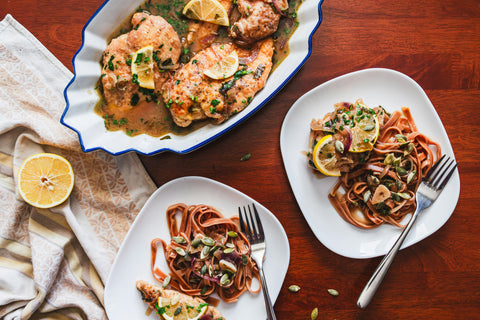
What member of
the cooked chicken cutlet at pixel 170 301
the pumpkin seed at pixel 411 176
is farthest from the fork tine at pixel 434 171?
the cooked chicken cutlet at pixel 170 301

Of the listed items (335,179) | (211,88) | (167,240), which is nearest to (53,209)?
(167,240)

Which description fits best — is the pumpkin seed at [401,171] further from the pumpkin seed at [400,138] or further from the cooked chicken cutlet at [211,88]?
the cooked chicken cutlet at [211,88]

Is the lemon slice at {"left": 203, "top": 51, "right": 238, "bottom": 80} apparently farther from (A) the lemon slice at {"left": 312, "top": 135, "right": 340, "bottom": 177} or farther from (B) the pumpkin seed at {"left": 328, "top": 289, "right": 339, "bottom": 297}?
(B) the pumpkin seed at {"left": 328, "top": 289, "right": 339, "bottom": 297}

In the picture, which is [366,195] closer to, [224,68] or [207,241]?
[207,241]

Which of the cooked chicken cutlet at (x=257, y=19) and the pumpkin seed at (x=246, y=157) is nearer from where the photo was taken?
the cooked chicken cutlet at (x=257, y=19)

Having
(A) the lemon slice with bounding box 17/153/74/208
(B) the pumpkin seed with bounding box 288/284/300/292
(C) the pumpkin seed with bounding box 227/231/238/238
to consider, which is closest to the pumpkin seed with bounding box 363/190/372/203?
(B) the pumpkin seed with bounding box 288/284/300/292
